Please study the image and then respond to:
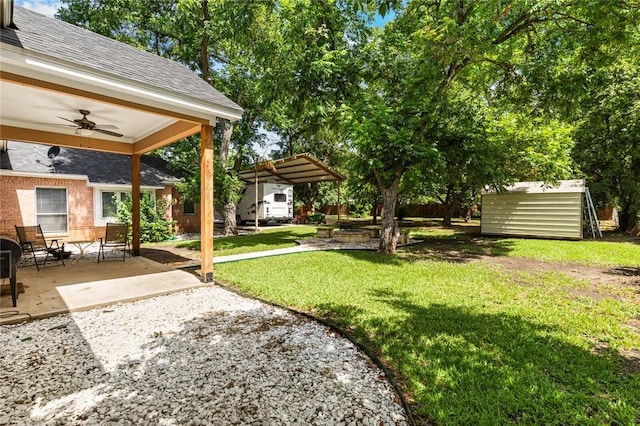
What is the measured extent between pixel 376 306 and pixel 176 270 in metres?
4.61

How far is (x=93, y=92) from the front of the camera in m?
4.34

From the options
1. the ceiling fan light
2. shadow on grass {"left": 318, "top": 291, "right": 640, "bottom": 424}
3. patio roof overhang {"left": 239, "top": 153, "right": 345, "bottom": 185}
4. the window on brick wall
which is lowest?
shadow on grass {"left": 318, "top": 291, "right": 640, "bottom": 424}

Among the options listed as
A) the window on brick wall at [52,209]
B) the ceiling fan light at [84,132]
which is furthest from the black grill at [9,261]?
the window on brick wall at [52,209]

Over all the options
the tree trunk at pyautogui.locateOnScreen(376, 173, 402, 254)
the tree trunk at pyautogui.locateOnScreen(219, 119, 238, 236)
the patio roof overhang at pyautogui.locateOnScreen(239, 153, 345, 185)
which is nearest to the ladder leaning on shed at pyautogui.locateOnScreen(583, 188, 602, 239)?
the tree trunk at pyautogui.locateOnScreen(376, 173, 402, 254)

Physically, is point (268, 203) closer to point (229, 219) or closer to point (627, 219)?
point (229, 219)


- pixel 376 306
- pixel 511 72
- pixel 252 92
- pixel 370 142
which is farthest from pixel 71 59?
pixel 252 92

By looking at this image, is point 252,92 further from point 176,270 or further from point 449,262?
point 449,262

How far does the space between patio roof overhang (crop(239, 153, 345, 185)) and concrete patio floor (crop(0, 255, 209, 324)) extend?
9187 millimetres

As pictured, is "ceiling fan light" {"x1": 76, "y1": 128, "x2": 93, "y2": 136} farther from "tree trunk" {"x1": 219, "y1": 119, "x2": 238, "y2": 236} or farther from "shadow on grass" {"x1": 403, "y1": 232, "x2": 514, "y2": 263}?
"shadow on grass" {"x1": 403, "y1": 232, "x2": 514, "y2": 263}

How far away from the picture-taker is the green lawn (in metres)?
2.40

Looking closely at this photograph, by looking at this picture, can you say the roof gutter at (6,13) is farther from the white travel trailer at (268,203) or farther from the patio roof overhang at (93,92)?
the white travel trailer at (268,203)

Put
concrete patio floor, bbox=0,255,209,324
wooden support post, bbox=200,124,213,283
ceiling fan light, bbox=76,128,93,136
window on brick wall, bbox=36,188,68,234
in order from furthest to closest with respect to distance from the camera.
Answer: window on brick wall, bbox=36,188,68,234 < ceiling fan light, bbox=76,128,93,136 < wooden support post, bbox=200,124,213,283 < concrete patio floor, bbox=0,255,209,324

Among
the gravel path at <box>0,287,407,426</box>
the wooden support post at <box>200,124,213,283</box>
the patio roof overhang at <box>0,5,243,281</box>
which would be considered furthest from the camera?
the wooden support post at <box>200,124,213,283</box>

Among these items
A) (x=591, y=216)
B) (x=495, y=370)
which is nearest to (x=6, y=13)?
(x=495, y=370)
